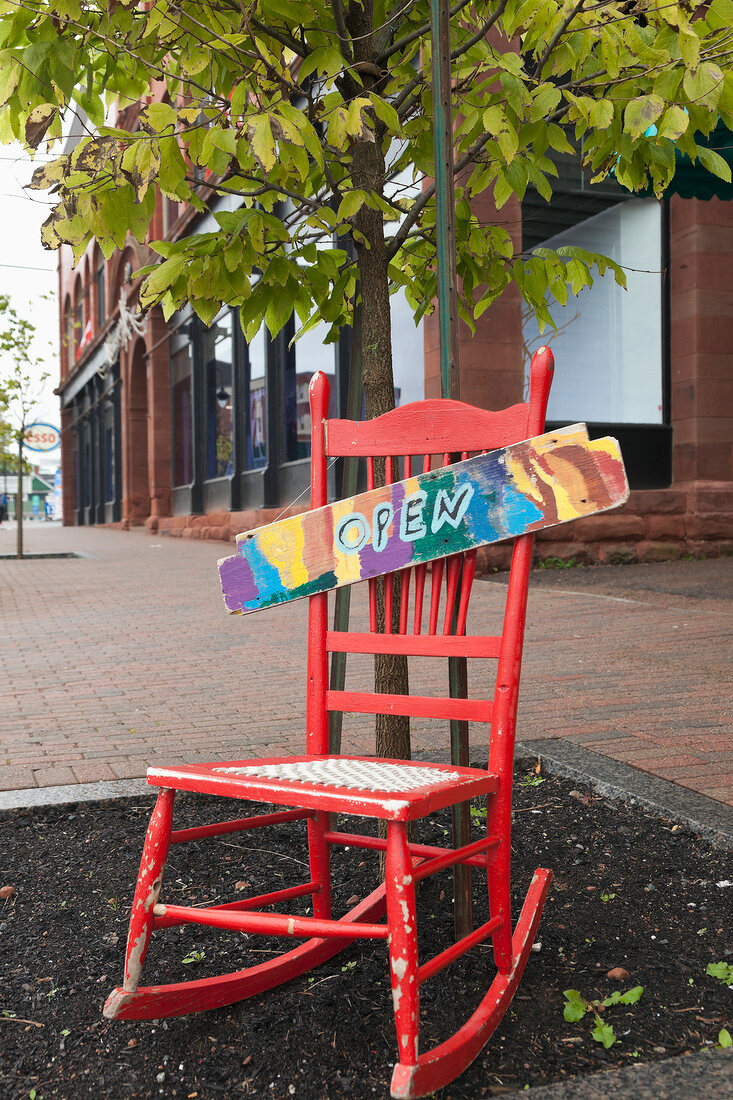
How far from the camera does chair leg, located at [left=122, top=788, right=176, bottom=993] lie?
1937 millimetres

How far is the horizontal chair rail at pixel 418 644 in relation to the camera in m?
2.18

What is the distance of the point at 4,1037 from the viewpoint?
203 centimetres

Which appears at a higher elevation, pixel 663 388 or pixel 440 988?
pixel 663 388

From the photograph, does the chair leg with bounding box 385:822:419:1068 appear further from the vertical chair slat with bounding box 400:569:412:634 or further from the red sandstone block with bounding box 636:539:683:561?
the red sandstone block with bounding box 636:539:683:561

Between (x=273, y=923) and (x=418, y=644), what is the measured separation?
0.69 metres

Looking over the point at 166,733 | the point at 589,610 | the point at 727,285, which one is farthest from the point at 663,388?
the point at 166,733

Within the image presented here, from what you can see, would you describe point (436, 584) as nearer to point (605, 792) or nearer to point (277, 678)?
point (605, 792)

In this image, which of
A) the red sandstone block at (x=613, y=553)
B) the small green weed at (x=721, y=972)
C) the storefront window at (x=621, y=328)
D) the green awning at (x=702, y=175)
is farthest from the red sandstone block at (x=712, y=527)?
the small green weed at (x=721, y=972)

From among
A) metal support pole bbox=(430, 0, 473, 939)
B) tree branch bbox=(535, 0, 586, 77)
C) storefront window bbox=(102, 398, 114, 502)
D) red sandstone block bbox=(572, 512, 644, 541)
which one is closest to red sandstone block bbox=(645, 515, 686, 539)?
red sandstone block bbox=(572, 512, 644, 541)

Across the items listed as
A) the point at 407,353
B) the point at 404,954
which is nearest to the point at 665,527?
the point at 407,353

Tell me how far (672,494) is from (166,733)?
833cm

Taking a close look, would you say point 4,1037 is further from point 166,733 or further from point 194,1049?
point 166,733

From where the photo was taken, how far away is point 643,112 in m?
2.46

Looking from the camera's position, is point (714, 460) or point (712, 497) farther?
point (714, 460)
